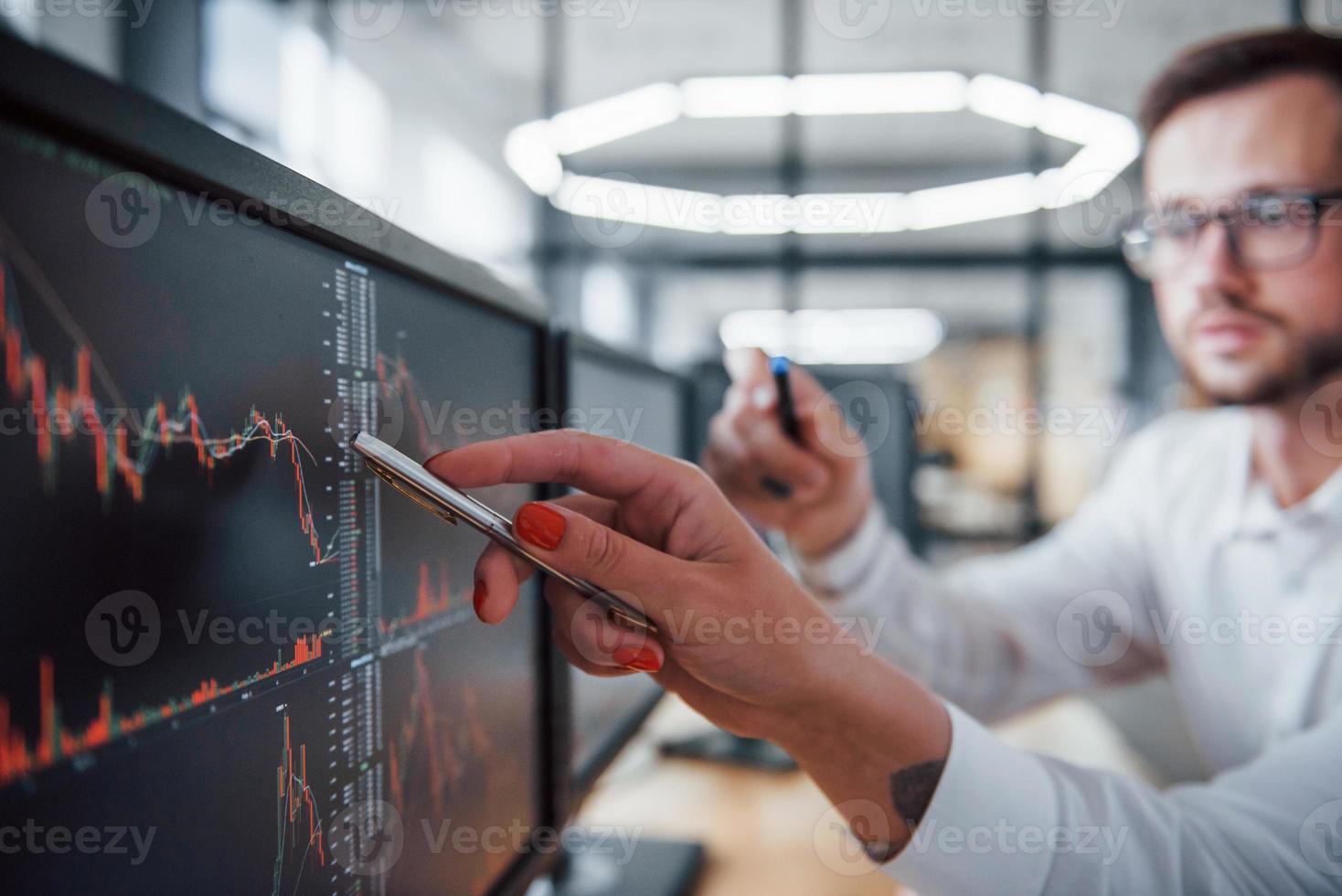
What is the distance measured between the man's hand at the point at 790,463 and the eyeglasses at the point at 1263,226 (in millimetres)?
517

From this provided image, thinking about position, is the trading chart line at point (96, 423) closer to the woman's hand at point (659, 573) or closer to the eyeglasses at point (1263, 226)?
the woman's hand at point (659, 573)

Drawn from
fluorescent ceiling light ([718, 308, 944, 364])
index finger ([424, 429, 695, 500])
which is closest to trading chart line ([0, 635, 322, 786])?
index finger ([424, 429, 695, 500])

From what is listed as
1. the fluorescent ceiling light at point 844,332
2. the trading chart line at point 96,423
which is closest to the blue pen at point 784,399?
the trading chart line at point 96,423

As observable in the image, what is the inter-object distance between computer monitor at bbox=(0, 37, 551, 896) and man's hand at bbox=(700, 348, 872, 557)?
1.76 feet

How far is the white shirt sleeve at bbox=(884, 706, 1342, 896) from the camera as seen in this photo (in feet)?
1.88

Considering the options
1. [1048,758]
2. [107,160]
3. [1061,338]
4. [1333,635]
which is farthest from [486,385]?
[1061,338]

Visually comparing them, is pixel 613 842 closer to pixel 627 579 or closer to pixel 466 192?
pixel 627 579

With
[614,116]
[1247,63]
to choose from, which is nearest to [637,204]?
[614,116]

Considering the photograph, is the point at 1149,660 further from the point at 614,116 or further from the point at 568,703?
the point at 614,116

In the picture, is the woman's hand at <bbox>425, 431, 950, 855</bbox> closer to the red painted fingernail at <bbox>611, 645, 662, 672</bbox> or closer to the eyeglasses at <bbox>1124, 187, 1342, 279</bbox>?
the red painted fingernail at <bbox>611, 645, 662, 672</bbox>

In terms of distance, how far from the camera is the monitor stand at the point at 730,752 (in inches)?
46.8

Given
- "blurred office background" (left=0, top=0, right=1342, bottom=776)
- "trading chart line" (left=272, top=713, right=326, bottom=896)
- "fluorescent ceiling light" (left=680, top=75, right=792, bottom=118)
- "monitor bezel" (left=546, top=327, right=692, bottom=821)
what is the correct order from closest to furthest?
"trading chart line" (left=272, top=713, right=326, bottom=896), "monitor bezel" (left=546, top=327, right=692, bottom=821), "fluorescent ceiling light" (left=680, top=75, right=792, bottom=118), "blurred office background" (left=0, top=0, right=1342, bottom=776)

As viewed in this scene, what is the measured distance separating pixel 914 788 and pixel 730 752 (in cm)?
68

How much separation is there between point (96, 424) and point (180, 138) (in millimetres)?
114
